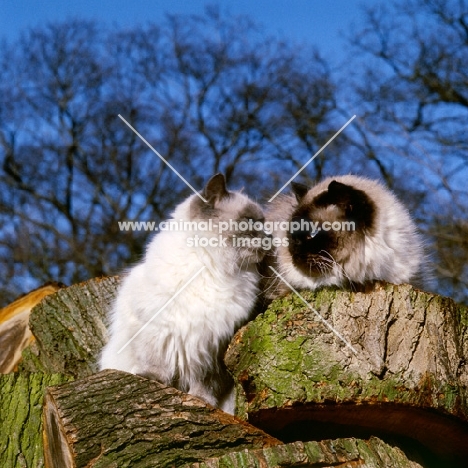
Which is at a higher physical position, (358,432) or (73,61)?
(73,61)

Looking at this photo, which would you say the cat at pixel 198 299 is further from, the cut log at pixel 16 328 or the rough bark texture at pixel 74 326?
the cut log at pixel 16 328

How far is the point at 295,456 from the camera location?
2.98m

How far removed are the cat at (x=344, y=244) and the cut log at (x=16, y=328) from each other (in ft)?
10.3

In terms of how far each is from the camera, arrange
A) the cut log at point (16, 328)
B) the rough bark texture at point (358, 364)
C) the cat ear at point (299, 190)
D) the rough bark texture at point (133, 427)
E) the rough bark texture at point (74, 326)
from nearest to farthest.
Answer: the rough bark texture at point (133, 427)
the rough bark texture at point (358, 364)
the cat ear at point (299, 190)
the rough bark texture at point (74, 326)
the cut log at point (16, 328)

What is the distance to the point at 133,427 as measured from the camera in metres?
3.25

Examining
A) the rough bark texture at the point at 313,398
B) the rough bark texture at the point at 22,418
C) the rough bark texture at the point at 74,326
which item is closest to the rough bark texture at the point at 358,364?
the rough bark texture at the point at 313,398

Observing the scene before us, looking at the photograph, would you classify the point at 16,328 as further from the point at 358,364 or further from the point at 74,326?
the point at 358,364

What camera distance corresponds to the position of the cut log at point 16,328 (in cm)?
614

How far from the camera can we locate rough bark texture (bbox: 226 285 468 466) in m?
3.38

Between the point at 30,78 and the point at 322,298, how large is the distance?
45.8 feet

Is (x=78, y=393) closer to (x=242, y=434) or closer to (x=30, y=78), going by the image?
(x=242, y=434)

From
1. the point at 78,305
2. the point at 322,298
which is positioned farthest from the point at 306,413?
the point at 78,305

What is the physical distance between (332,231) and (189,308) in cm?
103

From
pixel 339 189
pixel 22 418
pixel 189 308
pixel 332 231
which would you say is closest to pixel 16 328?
pixel 22 418
